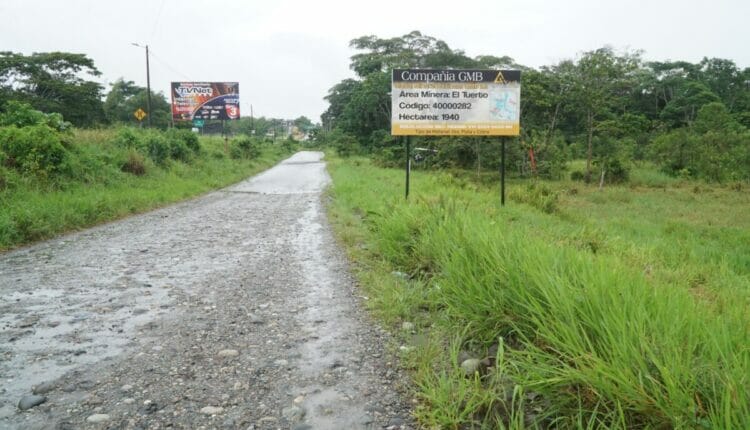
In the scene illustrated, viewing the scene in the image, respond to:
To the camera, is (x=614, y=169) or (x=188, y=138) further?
(x=614, y=169)

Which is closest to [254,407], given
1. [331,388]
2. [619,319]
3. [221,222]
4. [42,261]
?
[331,388]

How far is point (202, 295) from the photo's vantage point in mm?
5215

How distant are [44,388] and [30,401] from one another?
0.61 feet

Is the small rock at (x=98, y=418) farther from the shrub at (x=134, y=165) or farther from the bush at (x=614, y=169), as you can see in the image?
the bush at (x=614, y=169)

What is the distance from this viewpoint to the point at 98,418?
2.83 meters

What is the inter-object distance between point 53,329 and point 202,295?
1.34 m

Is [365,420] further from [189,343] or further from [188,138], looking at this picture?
[188,138]

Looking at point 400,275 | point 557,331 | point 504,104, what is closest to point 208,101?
point 504,104

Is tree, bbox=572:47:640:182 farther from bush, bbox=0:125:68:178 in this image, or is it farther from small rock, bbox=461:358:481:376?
small rock, bbox=461:358:481:376

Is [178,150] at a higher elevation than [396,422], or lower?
higher

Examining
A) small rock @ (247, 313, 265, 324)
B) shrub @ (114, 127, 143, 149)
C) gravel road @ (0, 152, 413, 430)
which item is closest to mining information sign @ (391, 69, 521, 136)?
gravel road @ (0, 152, 413, 430)

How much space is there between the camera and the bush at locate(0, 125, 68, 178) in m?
11.4

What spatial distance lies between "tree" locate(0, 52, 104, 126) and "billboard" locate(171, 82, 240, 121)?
1142 centimetres

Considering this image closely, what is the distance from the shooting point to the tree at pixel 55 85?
143 ft
